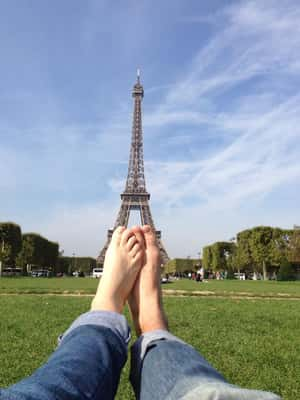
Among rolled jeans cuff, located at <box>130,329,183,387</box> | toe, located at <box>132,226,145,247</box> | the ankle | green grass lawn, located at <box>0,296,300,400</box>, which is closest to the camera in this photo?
rolled jeans cuff, located at <box>130,329,183,387</box>

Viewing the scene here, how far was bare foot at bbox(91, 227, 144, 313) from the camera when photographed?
195 cm

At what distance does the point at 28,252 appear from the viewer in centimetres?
4316

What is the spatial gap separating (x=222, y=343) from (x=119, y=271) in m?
1.58

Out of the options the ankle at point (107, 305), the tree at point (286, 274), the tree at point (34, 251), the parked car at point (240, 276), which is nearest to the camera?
the ankle at point (107, 305)

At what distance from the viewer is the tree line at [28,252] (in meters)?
35.8

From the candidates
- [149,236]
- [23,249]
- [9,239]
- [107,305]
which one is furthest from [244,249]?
[107,305]

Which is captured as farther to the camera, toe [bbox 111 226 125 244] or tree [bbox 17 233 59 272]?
tree [bbox 17 233 59 272]

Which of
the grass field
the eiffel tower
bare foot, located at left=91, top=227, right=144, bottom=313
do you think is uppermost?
the eiffel tower

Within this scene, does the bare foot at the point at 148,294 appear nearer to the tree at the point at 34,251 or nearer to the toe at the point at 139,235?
the toe at the point at 139,235

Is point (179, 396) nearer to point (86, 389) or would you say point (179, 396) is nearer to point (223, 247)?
point (86, 389)

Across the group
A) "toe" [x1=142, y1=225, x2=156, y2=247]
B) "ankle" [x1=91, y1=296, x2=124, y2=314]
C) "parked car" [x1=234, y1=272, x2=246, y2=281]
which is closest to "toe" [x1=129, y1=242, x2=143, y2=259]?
"toe" [x1=142, y1=225, x2=156, y2=247]

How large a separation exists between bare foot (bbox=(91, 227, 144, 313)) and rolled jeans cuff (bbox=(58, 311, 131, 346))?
8.0 inches

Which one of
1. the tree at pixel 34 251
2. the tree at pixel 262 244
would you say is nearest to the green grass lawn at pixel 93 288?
the tree at pixel 262 244

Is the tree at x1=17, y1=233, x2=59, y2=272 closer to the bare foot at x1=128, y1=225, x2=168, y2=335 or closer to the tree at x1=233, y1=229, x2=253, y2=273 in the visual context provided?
the tree at x1=233, y1=229, x2=253, y2=273
